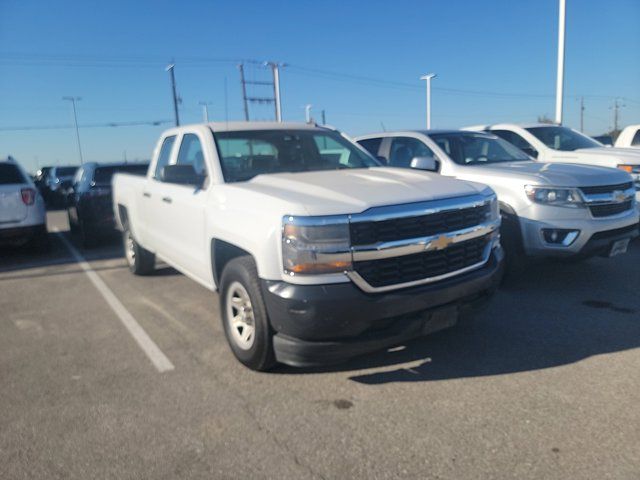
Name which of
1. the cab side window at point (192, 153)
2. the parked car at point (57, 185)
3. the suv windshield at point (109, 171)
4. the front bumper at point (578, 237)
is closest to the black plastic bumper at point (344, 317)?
the cab side window at point (192, 153)

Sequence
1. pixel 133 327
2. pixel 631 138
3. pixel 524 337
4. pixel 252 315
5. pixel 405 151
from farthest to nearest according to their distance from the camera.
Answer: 1. pixel 631 138
2. pixel 405 151
3. pixel 133 327
4. pixel 524 337
5. pixel 252 315

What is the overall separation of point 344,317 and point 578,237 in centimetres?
326

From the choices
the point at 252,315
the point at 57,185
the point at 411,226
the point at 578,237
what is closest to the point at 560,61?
the point at 578,237

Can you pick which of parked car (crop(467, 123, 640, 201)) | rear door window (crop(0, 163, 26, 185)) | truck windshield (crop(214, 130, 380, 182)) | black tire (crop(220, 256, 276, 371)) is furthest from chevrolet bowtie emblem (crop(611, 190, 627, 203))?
rear door window (crop(0, 163, 26, 185))

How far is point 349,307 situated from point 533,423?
1251mm

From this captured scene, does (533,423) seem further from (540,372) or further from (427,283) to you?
(427,283)

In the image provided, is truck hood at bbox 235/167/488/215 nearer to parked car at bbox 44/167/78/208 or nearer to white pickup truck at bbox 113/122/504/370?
white pickup truck at bbox 113/122/504/370

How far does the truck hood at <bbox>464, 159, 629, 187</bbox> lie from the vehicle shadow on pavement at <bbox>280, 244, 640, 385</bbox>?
3.73 ft

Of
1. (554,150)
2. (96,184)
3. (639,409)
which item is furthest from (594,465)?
(96,184)

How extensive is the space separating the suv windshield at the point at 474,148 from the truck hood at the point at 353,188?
2.49 m

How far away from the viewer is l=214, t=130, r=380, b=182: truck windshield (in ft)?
15.0

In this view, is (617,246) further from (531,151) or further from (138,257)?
(138,257)

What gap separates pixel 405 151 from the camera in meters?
7.23

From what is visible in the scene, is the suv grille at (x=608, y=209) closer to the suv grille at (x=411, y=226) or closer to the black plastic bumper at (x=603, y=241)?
the black plastic bumper at (x=603, y=241)
